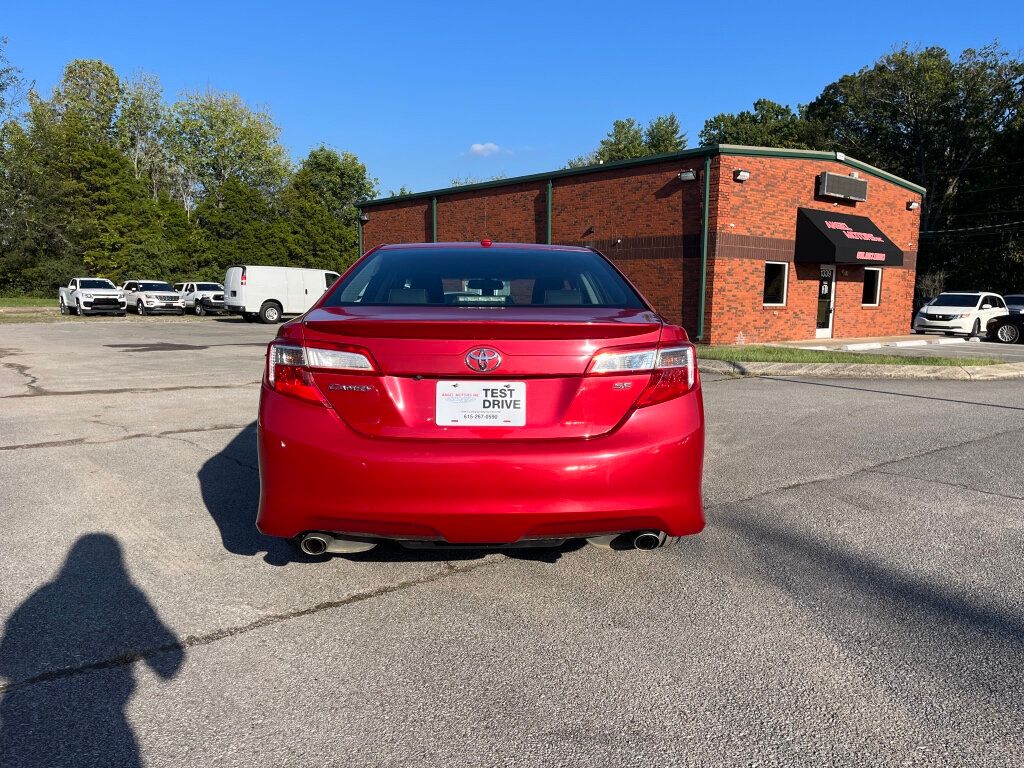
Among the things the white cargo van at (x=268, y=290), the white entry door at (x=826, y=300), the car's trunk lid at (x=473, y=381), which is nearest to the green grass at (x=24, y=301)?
the white cargo van at (x=268, y=290)

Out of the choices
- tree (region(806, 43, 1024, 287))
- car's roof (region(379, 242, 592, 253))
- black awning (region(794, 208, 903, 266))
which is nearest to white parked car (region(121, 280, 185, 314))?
black awning (region(794, 208, 903, 266))

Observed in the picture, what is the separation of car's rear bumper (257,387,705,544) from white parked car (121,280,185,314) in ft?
116

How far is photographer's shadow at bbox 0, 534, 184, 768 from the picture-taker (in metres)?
2.12

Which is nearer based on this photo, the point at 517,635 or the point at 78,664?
the point at 78,664

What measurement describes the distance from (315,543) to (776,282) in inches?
765

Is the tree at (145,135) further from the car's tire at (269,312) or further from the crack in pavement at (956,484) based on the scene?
the crack in pavement at (956,484)

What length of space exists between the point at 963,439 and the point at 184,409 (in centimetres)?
781

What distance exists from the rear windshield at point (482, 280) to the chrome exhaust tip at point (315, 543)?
3.46 feet

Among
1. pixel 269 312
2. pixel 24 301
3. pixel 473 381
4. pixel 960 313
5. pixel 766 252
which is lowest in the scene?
pixel 269 312

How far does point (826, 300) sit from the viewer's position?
21.8m

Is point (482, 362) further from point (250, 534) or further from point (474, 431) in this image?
point (250, 534)

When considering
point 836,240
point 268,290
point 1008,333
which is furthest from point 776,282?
point 268,290

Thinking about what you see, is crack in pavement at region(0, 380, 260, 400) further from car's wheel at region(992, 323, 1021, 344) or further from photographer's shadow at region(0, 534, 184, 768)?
car's wheel at region(992, 323, 1021, 344)

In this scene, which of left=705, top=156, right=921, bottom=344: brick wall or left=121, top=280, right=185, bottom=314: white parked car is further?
left=121, top=280, right=185, bottom=314: white parked car
